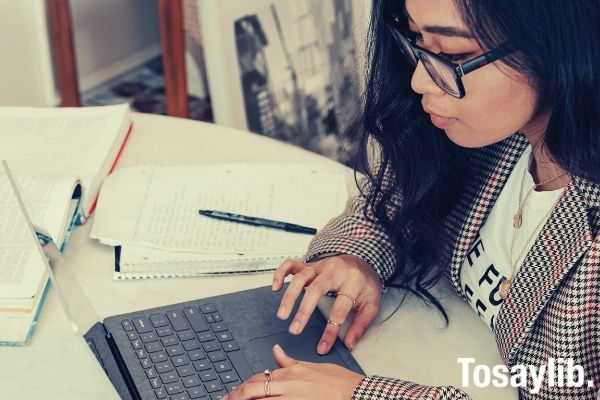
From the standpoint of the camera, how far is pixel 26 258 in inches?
44.5

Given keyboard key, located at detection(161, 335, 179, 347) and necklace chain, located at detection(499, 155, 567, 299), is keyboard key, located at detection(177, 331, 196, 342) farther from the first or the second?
necklace chain, located at detection(499, 155, 567, 299)

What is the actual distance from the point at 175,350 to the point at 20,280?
Answer: 218mm

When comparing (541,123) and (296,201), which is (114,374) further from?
(541,123)

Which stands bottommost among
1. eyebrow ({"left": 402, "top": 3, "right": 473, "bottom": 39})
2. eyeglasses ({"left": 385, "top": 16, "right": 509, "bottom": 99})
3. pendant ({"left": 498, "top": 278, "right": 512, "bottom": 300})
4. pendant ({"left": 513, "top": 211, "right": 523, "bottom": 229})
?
pendant ({"left": 498, "top": 278, "right": 512, "bottom": 300})

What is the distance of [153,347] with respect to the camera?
3.34 feet

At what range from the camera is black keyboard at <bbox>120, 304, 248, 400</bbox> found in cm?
97

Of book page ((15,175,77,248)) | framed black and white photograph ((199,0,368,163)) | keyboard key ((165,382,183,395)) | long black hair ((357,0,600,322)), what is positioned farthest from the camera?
framed black and white photograph ((199,0,368,163))

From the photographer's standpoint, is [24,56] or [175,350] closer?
[175,350]

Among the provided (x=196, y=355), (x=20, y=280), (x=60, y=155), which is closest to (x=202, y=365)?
(x=196, y=355)

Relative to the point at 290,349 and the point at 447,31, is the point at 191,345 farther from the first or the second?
the point at 447,31

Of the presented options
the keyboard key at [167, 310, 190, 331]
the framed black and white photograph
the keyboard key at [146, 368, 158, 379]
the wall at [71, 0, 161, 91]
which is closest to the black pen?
the keyboard key at [167, 310, 190, 331]

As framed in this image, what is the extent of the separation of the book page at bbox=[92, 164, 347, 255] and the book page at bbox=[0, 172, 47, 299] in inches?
3.8

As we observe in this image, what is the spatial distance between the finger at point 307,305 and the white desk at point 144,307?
0.07 m

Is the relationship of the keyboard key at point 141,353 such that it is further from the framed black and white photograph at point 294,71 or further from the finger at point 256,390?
the framed black and white photograph at point 294,71
